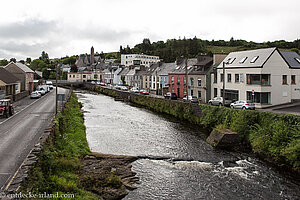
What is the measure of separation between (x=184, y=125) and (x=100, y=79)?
10924cm

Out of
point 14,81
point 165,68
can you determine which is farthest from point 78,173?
point 165,68

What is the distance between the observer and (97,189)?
14.1 m

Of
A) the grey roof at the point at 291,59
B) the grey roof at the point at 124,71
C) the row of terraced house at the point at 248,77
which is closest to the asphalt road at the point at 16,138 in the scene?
the row of terraced house at the point at 248,77

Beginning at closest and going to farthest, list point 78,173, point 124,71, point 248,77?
point 78,173 → point 248,77 → point 124,71

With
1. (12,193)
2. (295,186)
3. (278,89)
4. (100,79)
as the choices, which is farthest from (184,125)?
(100,79)

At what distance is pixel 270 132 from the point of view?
2228cm

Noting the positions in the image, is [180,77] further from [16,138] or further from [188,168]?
[16,138]

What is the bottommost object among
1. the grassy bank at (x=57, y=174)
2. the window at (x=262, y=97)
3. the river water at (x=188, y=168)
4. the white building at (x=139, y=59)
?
the river water at (x=188, y=168)

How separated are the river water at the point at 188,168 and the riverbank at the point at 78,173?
993mm

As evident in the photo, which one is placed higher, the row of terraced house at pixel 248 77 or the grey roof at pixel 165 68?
the grey roof at pixel 165 68

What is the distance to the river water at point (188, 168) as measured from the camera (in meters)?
14.8

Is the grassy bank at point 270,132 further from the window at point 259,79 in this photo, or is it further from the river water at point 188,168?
the window at point 259,79

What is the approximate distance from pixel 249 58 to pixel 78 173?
36.9m

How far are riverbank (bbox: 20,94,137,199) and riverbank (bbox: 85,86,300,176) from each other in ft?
36.5
